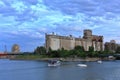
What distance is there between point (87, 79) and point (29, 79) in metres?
15.3

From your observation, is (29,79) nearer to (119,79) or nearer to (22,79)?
(22,79)

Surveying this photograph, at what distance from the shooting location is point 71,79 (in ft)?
293

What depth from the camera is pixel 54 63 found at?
17238 cm

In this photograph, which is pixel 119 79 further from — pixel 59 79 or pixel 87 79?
pixel 59 79

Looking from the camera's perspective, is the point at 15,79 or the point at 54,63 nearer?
the point at 15,79

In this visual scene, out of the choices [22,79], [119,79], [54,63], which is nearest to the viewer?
[119,79]

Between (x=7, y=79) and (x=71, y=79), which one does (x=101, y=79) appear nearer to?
(x=71, y=79)

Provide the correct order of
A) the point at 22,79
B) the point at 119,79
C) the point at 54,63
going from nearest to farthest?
the point at 119,79 < the point at 22,79 < the point at 54,63

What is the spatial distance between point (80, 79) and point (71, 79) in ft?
8.28

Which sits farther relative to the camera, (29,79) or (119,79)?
(29,79)

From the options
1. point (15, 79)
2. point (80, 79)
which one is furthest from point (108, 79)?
point (15, 79)

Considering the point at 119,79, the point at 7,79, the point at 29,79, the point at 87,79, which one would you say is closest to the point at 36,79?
the point at 29,79

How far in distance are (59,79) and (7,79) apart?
13.9m

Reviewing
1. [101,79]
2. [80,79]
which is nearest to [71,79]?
[80,79]
